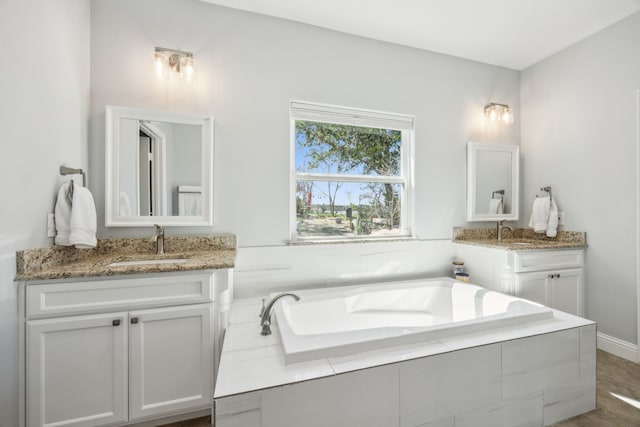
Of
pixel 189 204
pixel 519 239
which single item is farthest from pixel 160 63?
pixel 519 239

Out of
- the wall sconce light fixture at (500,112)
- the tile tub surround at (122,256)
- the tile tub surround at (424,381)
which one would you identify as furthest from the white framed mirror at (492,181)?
the tile tub surround at (122,256)

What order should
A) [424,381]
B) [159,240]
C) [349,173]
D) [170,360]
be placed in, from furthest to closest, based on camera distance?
[349,173]
[159,240]
[170,360]
[424,381]

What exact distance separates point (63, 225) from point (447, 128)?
2950mm

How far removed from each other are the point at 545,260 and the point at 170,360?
9.02 feet

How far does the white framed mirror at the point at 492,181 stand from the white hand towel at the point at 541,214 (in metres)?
0.24

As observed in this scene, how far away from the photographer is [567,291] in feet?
7.70

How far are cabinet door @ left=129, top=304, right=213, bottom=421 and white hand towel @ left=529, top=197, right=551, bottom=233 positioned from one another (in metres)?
2.87

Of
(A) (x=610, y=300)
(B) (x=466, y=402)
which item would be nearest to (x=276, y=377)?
(B) (x=466, y=402)

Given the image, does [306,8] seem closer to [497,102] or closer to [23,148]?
[23,148]

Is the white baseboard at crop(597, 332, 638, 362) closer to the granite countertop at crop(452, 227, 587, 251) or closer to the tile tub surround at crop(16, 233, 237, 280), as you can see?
the granite countertop at crop(452, 227, 587, 251)

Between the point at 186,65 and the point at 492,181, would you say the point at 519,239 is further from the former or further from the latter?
the point at 186,65

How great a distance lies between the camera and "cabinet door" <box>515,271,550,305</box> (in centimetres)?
219

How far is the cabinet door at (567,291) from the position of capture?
2.31 meters

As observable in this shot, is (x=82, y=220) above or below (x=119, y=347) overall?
above
